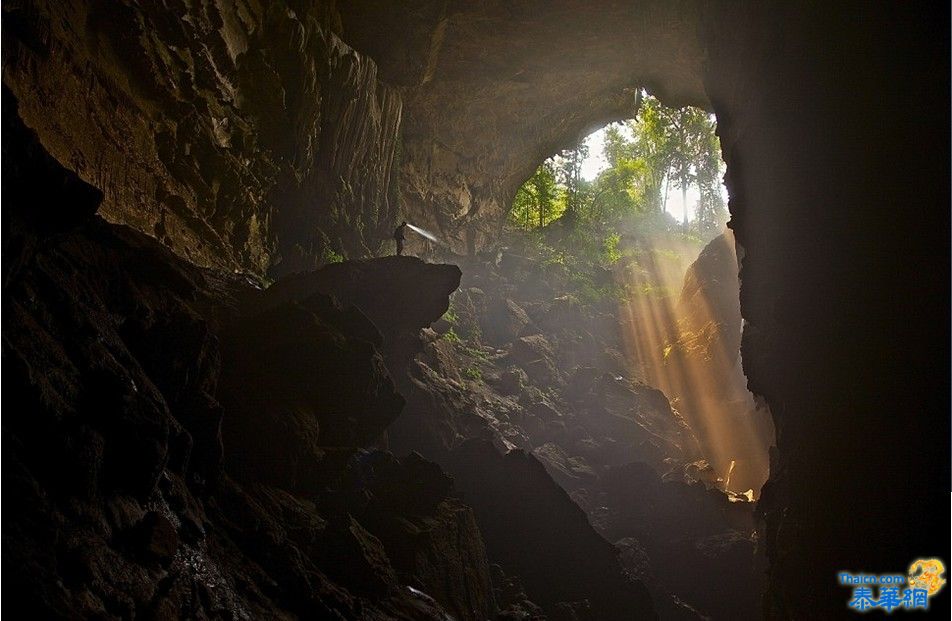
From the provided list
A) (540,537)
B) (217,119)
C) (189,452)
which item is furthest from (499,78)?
(189,452)

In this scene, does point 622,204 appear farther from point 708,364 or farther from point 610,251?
point 708,364

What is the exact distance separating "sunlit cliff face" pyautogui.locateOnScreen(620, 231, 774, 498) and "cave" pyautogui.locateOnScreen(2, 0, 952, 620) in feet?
33.0

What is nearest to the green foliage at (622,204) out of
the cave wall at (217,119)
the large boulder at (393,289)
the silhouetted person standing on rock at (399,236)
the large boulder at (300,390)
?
the silhouetted person standing on rock at (399,236)

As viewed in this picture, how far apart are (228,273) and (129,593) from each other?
334 inches

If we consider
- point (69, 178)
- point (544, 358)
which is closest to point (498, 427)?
point (544, 358)

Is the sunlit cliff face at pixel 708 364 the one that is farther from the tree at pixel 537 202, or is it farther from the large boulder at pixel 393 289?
the large boulder at pixel 393 289

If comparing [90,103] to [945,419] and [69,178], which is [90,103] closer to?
[69,178]

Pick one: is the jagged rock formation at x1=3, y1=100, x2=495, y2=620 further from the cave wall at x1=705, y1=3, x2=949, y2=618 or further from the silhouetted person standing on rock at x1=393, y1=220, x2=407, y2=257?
the silhouetted person standing on rock at x1=393, y1=220, x2=407, y2=257

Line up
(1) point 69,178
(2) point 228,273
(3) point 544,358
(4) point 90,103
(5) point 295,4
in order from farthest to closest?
(3) point 544,358, (5) point 295,4, (2) point 228,273, (4) point 90,103, (1) point 69,178

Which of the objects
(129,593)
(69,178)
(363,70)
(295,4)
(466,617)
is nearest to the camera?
(129,593)

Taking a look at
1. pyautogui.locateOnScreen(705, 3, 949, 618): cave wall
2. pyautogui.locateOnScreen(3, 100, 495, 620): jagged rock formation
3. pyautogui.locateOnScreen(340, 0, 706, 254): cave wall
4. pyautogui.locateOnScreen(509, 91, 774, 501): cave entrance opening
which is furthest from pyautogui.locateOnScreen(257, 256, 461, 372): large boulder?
pyautogui.locateOnScreen(509, 91, 774, 501): cave entrance opening

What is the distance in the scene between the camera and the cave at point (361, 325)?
494 centimetres

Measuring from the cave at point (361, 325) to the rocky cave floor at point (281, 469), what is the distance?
0.14 ft

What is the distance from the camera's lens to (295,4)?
13273 mm
